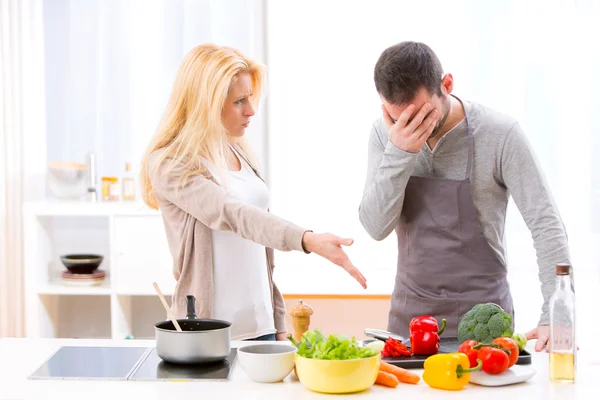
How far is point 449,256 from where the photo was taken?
2.40m

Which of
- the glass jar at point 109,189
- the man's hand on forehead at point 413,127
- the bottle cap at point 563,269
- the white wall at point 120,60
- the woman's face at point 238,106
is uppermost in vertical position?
the white wall at point 120,60

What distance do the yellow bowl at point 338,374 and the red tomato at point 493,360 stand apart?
26 centimetres

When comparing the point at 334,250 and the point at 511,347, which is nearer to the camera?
the point at 511,347

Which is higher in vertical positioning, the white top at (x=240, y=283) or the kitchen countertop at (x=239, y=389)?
the white top at (x=240, y=283)

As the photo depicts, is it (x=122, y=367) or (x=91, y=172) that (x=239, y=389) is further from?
(x=91, y=172)

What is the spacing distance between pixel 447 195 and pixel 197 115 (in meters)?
0.79

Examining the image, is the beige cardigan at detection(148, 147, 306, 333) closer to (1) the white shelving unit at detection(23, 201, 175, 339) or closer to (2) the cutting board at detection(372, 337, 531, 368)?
(2) the cutting board at detection(372, 337, 531, 368)

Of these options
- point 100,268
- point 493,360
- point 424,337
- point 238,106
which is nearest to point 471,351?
point 493,360

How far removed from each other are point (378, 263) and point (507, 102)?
1.06 meters

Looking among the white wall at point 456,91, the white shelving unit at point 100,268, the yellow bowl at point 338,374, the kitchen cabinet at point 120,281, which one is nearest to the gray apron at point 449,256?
the yellow bowl at point 338,374

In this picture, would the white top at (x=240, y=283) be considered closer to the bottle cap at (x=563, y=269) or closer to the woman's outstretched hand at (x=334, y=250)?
the woman's outstretched hand at (x=334, y=250)

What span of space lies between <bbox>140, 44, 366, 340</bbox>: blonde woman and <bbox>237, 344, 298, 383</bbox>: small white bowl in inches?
19.7

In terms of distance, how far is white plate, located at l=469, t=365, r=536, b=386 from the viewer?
185 cm

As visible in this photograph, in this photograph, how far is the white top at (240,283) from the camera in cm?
245
